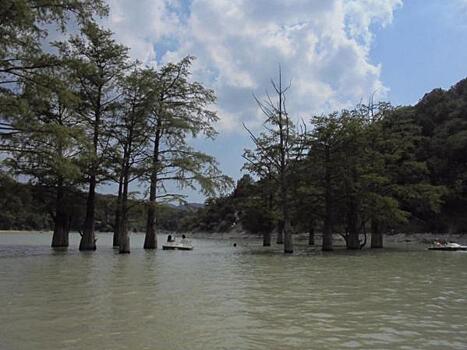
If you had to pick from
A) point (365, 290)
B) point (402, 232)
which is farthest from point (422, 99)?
point (365, 290)

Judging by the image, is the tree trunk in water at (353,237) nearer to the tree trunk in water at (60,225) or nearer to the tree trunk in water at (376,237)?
the tree trunk in water at (376,237)

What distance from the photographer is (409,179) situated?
54594mm

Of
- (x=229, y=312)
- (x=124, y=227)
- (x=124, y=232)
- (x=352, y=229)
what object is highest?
(x=352, y=229)

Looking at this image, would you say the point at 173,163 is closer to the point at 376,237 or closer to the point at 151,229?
the point at 151,229

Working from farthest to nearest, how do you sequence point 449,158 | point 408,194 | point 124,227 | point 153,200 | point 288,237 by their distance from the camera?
1. point 449,158
2. point 408,194
3. point 288,237
4. point 153,200
5. point 124,227

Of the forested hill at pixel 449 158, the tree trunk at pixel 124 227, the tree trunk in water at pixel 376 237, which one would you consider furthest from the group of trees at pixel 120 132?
the forested hill at pixel 449 158

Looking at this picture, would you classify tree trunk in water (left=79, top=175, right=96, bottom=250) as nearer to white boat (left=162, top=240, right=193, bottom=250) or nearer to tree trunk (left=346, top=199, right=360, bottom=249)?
white boat (left=162, top=240, right=193, bottom=250)

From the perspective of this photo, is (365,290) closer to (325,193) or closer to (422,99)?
(325,193)

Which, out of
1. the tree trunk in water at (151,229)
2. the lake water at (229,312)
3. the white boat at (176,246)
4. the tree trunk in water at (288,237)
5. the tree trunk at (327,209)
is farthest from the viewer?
the white boat at (176,246)

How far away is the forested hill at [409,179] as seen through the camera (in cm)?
4750

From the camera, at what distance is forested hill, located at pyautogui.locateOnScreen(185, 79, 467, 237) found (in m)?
47.5

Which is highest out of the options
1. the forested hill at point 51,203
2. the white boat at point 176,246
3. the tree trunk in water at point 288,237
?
the forested hill at point 51,203

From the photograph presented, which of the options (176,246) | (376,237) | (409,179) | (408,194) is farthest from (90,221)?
(409,179)

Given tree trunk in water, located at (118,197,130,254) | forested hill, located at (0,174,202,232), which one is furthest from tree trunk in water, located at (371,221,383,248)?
tree trunk in water, located at (118,197,130,254)
